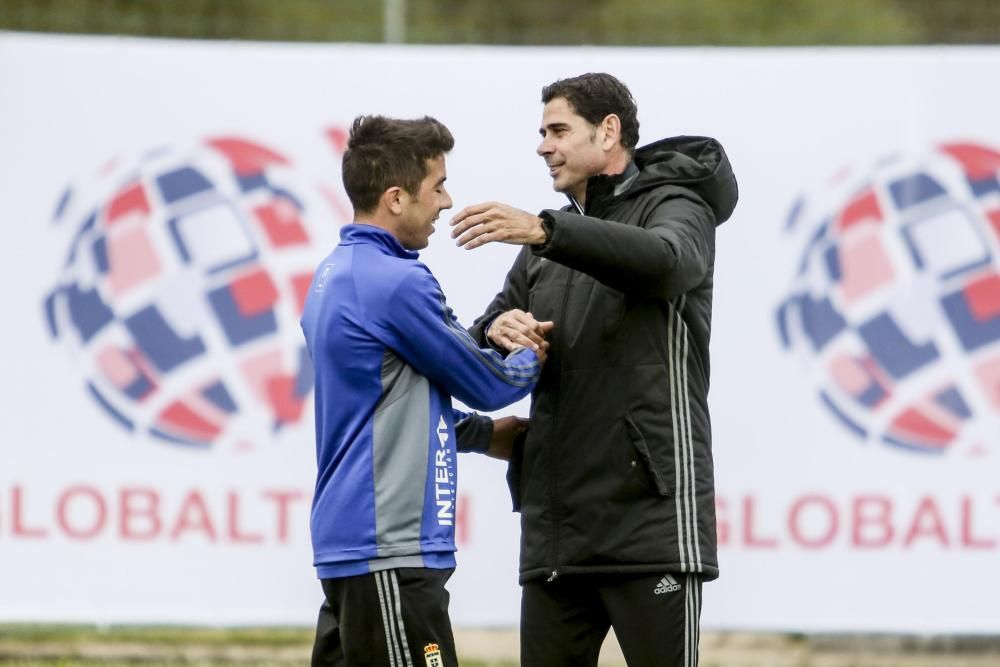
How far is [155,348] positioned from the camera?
19.7ft

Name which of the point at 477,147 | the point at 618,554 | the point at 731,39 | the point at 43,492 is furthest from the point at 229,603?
the point at 731,39

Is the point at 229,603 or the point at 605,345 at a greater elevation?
the point at 605,345

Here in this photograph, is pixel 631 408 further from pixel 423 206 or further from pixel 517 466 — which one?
pixel 423 206

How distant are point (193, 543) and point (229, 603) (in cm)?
28

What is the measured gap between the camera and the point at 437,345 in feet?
10.9

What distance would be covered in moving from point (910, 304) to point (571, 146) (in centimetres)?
254

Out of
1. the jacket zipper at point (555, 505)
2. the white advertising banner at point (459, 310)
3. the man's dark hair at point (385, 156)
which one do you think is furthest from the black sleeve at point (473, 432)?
the white advertising banner at point (459, 310)

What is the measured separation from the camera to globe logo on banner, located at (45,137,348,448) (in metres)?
5.98

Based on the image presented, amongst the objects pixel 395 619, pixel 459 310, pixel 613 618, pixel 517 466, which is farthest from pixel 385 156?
pixel 459 310

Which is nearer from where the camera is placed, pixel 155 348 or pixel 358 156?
pixel 358 156

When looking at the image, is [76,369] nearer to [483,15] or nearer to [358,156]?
[358,156]

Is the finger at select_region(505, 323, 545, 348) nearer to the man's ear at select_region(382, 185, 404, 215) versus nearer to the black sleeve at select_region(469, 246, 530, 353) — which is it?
the black sleeve at select_region(469, 246, 530, 353)

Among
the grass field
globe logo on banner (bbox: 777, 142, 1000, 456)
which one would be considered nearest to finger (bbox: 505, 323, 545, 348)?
globe logo on banner (bbox: 777, 142, 1000, 456)

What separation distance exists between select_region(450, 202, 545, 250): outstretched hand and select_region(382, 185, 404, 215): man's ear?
0.61 feet
